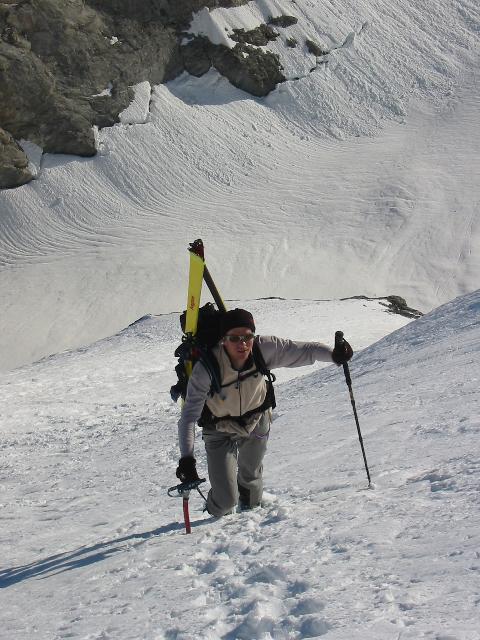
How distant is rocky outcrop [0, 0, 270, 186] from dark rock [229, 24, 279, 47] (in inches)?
30.2

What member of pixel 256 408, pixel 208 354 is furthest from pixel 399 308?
pixel 208 354

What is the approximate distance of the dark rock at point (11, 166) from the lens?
4769 centimetres

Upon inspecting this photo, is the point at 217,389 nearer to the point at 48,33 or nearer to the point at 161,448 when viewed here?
the point at 161,448

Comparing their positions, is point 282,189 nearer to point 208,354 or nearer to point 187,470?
point 208,354

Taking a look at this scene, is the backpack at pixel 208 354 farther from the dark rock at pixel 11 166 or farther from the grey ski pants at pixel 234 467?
the dark rock at pixel 11 166

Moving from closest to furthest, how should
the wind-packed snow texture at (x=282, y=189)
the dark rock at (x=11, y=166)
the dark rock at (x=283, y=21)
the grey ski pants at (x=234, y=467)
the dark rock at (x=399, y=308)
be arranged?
the grey ski pants at (x=234, y=467), the dark rock at (x=399, y=308), the wind-packed snow texture at (x=282, y=189), the dark rock at (x=11, y=166), the dark rock at (x=283, y=21)

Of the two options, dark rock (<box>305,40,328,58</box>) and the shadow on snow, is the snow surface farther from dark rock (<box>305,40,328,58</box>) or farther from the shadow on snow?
the shadow on snow

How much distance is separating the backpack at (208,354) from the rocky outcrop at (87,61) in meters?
45.5

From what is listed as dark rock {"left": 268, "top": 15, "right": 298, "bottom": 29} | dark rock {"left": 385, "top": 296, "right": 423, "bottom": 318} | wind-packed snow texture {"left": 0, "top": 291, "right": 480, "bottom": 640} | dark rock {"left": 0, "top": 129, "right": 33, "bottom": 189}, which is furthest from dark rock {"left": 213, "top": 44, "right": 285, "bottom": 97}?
wind-packed snow texture {"left": 0, "top": 291, "right": 480, "bottom": 640}

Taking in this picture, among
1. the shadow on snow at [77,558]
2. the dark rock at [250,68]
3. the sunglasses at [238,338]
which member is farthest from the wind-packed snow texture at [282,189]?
the sunglasses at [238,338]

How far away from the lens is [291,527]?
5207mm

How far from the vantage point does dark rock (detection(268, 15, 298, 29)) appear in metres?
58.4

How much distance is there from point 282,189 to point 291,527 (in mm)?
45464

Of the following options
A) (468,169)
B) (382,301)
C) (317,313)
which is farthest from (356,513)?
(468,169)
